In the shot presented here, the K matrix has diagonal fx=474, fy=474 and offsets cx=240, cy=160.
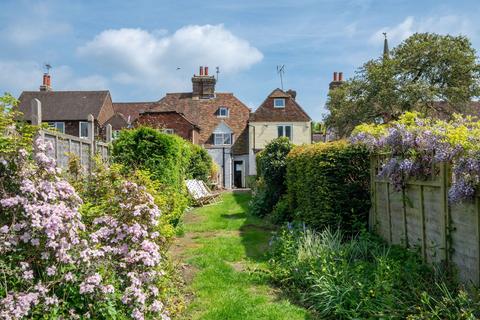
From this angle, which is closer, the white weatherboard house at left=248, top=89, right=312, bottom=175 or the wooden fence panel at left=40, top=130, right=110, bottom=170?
the wooden fence panel at left=40, top=130, right=110, bottom=170

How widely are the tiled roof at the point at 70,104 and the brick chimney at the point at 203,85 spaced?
886 cm

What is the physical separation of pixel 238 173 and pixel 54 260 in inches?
1548

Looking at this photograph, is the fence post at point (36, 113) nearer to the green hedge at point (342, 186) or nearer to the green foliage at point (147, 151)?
the green foliage at point (147, 151)

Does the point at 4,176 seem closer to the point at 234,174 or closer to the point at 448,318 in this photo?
the point at 448,318

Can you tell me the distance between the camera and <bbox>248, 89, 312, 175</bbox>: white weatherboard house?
41.8 metres

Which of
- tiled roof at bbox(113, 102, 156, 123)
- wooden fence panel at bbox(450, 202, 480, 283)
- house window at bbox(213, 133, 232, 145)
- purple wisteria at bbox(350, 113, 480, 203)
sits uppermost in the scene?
tiled roof at bbox(113, 102, 156, 123)

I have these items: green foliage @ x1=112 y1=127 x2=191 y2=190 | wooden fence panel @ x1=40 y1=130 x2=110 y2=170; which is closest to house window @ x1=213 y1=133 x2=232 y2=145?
green foliage @ x1=112 y1=127 x2=191 y2=190

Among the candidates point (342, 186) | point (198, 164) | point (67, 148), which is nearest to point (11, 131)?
point (67, 148)

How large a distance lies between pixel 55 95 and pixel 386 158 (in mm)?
42466

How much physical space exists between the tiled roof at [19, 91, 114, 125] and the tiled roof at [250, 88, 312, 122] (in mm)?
14652

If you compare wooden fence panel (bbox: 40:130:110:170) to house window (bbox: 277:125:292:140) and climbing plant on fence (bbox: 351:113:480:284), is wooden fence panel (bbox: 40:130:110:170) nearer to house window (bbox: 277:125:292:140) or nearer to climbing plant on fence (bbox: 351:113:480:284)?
climbing plant on fence (bbox: 351:113:480:284)

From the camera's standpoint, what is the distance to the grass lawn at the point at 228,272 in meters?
6.02

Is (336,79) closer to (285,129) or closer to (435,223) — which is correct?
(285,129)

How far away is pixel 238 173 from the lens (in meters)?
43.7
